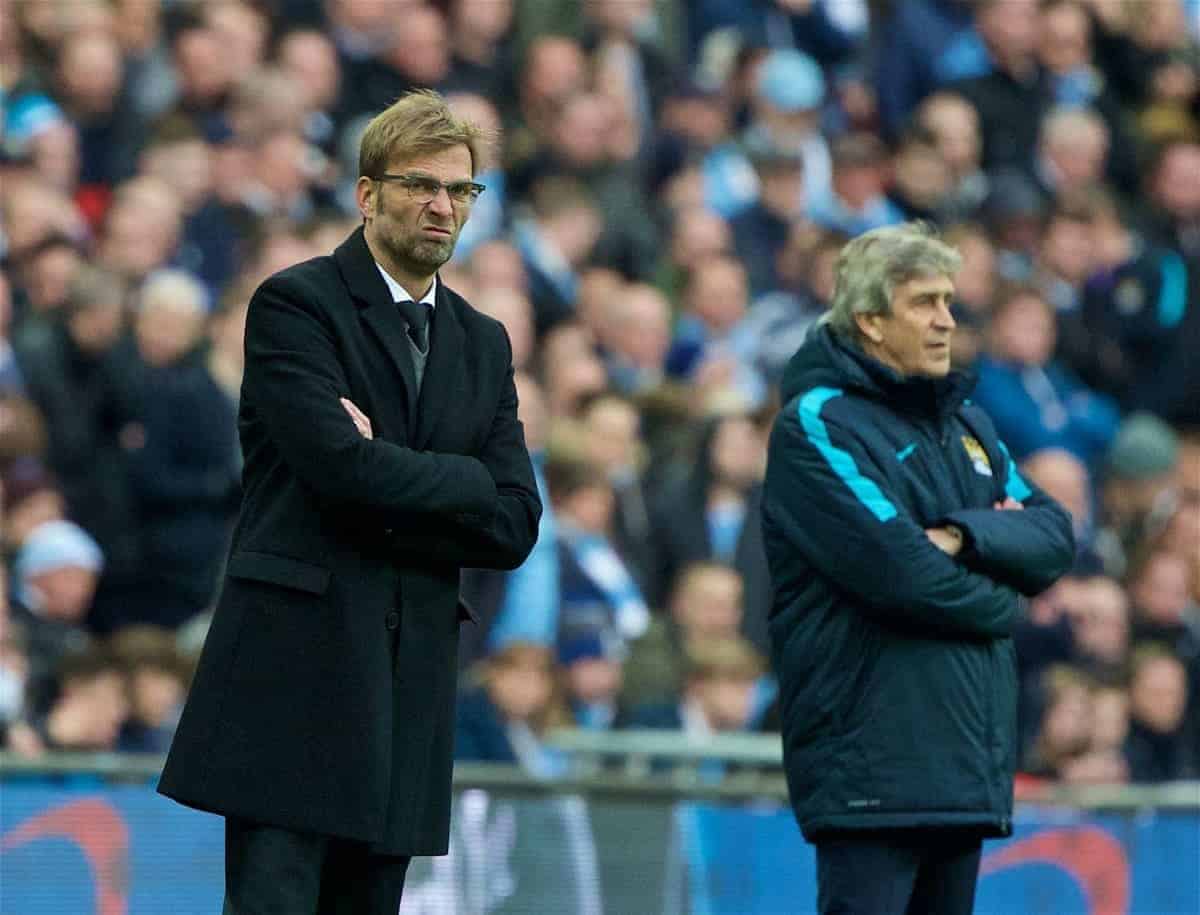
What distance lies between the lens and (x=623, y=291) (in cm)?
1198

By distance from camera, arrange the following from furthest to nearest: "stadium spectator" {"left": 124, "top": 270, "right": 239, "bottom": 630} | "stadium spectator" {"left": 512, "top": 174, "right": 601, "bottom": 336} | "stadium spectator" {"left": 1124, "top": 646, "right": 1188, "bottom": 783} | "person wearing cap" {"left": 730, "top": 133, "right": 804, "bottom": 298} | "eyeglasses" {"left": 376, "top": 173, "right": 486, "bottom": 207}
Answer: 1. "person wearing cap" {"left": 730, "top": 133, "right": 804, "bottom": 298}
2. "stadium spectator" {"left": 512, "top": 174, "right": 601, "bottom": 336}
3. "stadium spectator" {"left": 1124, "top": 646, "right": 1188, "bottom": 783}
4. "stadium spectator" {"left": 124, "top": 270, "right": 239, "bottom": 630}
5. "eyeglasses" {"left": 376, "top": 173, "right": 486, "bottom": 207}

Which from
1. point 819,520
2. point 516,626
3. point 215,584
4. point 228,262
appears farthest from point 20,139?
point 819,520

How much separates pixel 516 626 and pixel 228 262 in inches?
89.0

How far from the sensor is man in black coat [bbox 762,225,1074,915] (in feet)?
19.2

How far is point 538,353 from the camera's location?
11.8 metres

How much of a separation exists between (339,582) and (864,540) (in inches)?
52.5

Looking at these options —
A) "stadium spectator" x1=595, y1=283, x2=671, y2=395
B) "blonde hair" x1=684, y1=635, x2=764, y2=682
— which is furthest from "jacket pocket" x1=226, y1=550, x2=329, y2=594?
"stadium spectator" x1=595, y1=283, x2=671, y2=395

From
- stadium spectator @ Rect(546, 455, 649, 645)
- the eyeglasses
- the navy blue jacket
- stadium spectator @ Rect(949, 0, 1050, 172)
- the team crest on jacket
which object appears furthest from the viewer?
stadium spectator @ Rect(949, 0, 1050, 172)

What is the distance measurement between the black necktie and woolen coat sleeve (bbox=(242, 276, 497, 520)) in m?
0.20

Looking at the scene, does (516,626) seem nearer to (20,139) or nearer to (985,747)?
(20,139)

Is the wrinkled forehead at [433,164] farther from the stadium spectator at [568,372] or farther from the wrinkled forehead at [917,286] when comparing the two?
the stadium spectator at [568,372]

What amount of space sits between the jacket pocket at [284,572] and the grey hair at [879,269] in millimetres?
1664

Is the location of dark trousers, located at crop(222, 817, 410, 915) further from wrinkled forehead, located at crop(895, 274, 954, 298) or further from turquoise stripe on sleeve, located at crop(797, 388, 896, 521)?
wrinkled forehead, located at crop(895, 274, 954, 298)

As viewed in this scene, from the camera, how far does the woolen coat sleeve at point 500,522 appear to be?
17.1 ft
